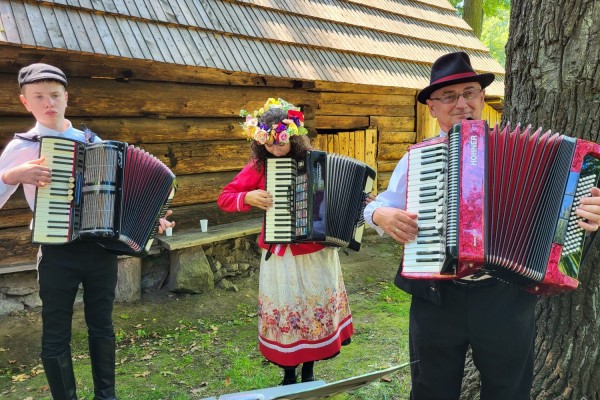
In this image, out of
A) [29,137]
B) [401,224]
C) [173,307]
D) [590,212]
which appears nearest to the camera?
[590,212]

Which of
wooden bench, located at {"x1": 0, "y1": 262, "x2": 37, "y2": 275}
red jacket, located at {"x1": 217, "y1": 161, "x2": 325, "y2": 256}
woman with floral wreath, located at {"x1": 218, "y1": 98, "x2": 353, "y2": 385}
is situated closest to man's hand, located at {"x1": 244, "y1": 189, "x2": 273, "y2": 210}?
woman with floral wreath, located at {"x1": 218, "y1": 98, "x2": 353, "y2": 385}

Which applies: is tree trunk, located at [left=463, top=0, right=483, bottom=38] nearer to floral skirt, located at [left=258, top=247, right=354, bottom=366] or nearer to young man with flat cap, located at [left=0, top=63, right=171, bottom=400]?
floral skirt, located at [left=258, top=247, right=354, bottom=366]

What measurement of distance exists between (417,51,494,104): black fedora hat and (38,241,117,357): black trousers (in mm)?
2017

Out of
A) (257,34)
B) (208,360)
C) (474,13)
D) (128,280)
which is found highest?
(474,13)

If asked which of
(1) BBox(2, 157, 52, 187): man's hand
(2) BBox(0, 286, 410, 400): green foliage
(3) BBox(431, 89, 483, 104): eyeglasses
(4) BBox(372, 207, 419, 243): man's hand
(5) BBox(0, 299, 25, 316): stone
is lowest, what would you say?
(2) BBox(0, 286, 410, 400): green foliage

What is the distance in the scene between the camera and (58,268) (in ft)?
8.47

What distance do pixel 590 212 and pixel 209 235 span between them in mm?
3990

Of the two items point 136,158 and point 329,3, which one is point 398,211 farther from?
point 329,3

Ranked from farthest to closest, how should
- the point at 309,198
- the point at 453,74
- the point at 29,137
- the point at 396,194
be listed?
the point at 309,198 < the point at 29,137 < the point at 396,194 < the point at 453,74

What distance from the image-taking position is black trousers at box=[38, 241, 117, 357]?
2.59 metres

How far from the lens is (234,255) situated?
5.71 metres

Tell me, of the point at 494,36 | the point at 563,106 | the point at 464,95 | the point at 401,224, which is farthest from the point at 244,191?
the point at 494,36

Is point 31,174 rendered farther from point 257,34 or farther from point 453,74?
point 257,34

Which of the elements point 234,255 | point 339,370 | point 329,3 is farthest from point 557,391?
point 329,3
